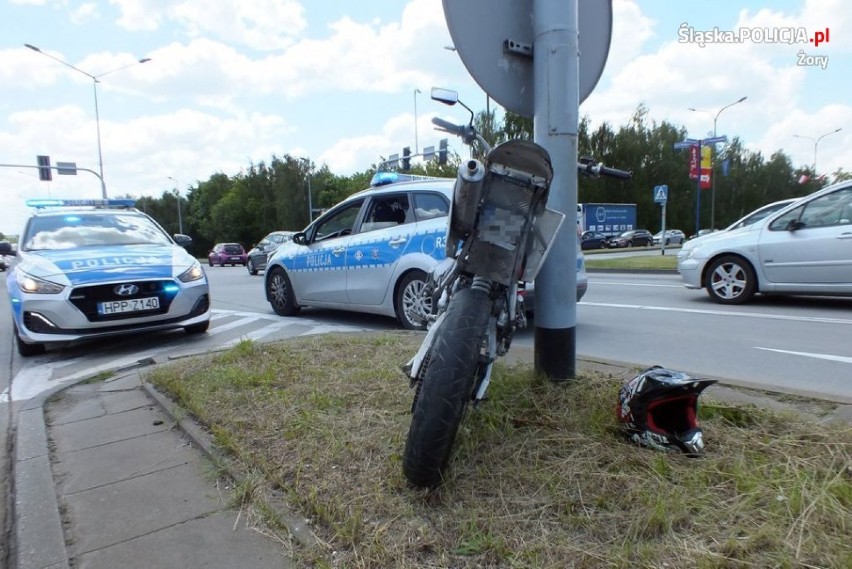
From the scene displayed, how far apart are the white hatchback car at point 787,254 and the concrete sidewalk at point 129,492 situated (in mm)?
5105

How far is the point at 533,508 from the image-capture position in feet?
6.82

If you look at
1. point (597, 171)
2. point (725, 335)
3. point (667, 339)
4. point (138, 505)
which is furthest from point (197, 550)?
point (725, 335)

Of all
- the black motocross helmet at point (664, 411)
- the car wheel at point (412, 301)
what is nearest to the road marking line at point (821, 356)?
the black motocross helmet at point (664, 411)

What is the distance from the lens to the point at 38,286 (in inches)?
214

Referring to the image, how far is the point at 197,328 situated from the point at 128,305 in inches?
48.7

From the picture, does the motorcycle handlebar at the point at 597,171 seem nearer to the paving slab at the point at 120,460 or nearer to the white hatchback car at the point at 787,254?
the paving slab at the point at 120,460

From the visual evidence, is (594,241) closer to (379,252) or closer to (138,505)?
(379,252)

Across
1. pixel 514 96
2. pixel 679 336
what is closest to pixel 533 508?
pixel 514 96

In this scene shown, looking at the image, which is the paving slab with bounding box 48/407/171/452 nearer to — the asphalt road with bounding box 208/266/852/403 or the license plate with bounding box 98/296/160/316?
the license plate with bounding box 98/296/160/316

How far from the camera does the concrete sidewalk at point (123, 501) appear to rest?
2061 millimetres

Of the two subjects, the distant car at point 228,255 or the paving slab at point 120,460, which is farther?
the distant car at point 228,255

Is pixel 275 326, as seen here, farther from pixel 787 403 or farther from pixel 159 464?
pixel 787 403

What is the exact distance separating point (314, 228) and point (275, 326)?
145 cm

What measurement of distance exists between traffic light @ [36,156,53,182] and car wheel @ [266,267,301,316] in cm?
3147
